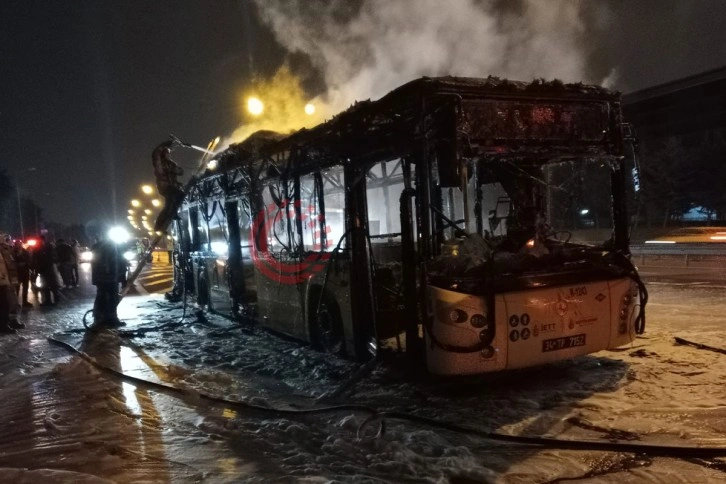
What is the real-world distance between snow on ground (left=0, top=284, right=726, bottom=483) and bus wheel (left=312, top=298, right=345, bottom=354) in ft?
0.85

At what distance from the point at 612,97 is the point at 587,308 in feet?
8.29

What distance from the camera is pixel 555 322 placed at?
5.64 meters

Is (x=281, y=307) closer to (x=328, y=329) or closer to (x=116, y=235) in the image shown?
(x=328, y=329)

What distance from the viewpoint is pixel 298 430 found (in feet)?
17.2

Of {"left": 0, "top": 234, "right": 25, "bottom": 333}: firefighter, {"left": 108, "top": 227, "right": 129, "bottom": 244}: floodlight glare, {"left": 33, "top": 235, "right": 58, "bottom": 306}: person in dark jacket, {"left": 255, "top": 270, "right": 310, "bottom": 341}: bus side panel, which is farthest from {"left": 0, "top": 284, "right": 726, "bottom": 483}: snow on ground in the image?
{"left": 33, "top": 235, "right": 58, "bottom": 306}: person in dark jacket

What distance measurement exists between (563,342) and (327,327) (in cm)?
345

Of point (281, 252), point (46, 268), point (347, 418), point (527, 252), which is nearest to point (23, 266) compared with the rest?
point (46, 268)

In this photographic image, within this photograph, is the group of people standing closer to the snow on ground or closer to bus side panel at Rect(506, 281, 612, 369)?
the snow on ground

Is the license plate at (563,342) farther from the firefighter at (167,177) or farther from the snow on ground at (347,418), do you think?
the firefighter at (167,177)

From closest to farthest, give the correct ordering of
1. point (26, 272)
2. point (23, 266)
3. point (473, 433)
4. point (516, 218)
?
point (473, 433) < point (516, 218) < point (23, 266) < point (26, 272)

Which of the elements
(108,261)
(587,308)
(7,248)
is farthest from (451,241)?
(7,248)

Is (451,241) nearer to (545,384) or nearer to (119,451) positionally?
(545,384)

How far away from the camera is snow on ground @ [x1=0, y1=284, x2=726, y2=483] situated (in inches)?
167

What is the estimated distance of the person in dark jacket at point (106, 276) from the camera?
38.7 ft
